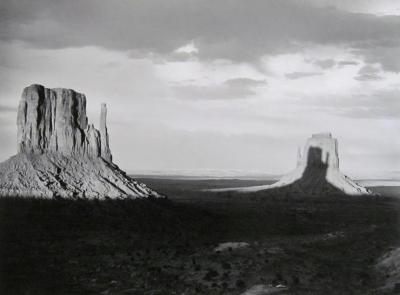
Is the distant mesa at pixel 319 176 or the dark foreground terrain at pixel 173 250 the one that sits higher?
the distant mesa at pixel 319 176

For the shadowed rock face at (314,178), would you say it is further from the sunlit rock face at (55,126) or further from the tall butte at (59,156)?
the sunlit rock face at (55,126)

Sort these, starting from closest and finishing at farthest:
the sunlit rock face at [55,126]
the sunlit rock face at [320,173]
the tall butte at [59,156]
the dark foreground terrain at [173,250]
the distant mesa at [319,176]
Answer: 1. the dark foreground terrain at [173,250]
2. the tall butte at [59,156]
3. the sunlit rock face at [55,126]
4. the distant mesa at [319,176]
5. the sunlit rock face at [320,173]

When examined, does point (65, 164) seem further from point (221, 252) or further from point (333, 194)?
point (333, 194)

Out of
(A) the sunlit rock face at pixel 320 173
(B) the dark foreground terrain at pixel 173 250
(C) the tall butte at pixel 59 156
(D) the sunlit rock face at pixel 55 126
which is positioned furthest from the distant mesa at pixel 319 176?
→ (D) the sunlit rock face at pixel 55 126

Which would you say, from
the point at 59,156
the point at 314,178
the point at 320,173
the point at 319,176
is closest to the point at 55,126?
the point at 59,156

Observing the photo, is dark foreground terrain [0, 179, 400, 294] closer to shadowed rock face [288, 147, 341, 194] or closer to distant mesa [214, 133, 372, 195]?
shadowed rock face [288, 147, 341, 194]

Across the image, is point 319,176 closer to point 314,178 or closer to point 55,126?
point 314,178

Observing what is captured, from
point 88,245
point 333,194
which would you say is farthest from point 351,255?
point 333,194
